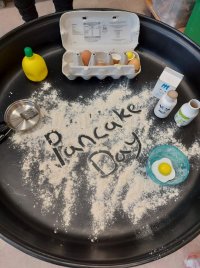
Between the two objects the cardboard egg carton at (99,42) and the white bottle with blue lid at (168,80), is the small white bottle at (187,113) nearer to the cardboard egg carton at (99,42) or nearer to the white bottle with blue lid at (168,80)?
the white bottle with blue lid at (168,80)

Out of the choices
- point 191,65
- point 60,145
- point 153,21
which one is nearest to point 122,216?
point 60,145

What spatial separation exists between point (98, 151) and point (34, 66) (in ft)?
1.15

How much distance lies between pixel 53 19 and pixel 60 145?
1.52 ft

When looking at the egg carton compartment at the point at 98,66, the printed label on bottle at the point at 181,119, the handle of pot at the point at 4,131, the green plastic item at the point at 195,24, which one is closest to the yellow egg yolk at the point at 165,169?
the printed label on bottle at the point at 181,119

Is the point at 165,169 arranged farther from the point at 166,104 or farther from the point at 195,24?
the point at 195,24

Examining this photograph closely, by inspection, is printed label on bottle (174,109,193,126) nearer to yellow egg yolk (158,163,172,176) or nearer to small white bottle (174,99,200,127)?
small white bottle (174,99,200,127)

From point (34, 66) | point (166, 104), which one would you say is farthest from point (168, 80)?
point (34, 66)

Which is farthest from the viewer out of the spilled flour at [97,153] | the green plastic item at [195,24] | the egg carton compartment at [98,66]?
the green plastic item at [195,24]

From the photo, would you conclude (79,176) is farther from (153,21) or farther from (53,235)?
(153,21)

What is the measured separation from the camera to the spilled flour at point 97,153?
0.75 meters

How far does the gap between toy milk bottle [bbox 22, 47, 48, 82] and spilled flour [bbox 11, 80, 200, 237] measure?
0.15 feet

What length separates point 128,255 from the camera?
67 centimetres

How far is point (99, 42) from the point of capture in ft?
3.12

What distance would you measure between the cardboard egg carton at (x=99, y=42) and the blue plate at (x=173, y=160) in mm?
286
